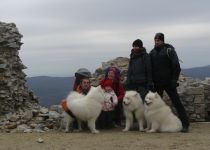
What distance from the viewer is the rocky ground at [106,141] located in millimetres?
9641

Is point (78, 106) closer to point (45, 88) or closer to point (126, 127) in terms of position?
point (126, 127)

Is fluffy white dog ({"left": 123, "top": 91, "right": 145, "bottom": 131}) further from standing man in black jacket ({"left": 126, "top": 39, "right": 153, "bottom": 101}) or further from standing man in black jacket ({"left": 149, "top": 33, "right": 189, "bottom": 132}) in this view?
standing man in black jacket ({"left": 149, "top": 33, "right": 189, "bottom": 132})

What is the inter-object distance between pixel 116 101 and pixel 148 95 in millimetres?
1059

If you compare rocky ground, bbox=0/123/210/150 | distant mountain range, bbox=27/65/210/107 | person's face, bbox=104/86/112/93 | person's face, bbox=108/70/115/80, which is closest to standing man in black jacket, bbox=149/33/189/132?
rocky ground, bbox=0/123/210/150

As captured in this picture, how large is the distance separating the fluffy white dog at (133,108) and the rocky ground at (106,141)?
41 cm

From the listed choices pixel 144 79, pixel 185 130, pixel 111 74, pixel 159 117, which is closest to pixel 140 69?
pixel 144 79

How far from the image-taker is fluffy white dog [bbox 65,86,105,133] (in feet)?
37.6

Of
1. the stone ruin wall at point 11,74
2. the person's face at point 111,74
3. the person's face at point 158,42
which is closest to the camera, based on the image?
the person's face at point 158,42

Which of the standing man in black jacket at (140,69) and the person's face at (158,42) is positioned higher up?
the person's face at (158,42)

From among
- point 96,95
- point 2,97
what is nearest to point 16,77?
point 2,97

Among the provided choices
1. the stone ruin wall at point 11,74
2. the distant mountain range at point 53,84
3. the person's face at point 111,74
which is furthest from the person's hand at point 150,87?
the distant mountain range at point 53,84

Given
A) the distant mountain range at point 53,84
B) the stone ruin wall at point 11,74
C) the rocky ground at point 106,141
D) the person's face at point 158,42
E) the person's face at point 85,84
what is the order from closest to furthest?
1. the rocky ground at point 106,141
2. the person's face at point 158,42
3. the person's face at point 85,84
4. the stone ruin wall at point 11,74
5. the distant mountain range at point 53,84

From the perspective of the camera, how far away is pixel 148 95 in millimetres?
11477

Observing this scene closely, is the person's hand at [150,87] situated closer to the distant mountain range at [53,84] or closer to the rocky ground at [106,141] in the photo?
the rocky ground at [106,141]
